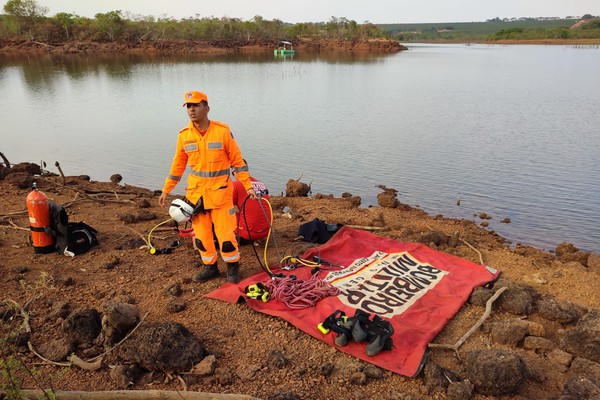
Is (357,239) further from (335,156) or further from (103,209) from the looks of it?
(335,156)

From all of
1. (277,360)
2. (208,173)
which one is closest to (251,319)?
(277,360)

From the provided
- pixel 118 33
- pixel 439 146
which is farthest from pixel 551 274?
pixel 118 33

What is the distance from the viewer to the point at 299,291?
15.5 feet

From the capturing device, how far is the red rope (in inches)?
181

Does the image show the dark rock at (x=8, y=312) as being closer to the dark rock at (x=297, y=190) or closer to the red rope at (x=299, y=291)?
the red rope at (x=299, y=291)

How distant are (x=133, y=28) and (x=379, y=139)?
74.0 m

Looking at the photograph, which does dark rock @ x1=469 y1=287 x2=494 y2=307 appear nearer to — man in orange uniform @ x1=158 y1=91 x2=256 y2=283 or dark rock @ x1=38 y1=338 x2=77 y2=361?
man in orange uniform @ x1=158 y1=91 x2=256 y2=283

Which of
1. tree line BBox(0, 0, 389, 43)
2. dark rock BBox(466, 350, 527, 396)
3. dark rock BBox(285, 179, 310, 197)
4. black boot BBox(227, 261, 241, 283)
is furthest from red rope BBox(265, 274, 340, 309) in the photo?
tree line BBox(0, 0, 389, 43)

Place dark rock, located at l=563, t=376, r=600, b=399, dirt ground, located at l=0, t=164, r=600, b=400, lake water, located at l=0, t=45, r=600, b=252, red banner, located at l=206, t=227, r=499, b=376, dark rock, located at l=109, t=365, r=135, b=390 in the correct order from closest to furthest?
dark rock, located at l=563, t=376, r=600, b=399, dark rock, located at l=109, t=365, r=135, b=390, dirt ground, located at l=0, t=164, r=600, b=400, red banner, located at l=206, t=227, r=499, b=376, lake water, located at l=0, t=45, r=600, b=252

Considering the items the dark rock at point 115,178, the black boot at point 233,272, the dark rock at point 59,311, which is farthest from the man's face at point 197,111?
the dark rock at point 115,178

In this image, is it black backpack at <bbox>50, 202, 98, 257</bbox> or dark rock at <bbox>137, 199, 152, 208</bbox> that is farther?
dark rock at <bbox>137, 199, 152, 208</bbox>

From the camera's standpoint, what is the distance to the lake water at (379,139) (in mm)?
10203

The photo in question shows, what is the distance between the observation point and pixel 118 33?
236 feet

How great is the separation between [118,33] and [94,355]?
80.3 meters
